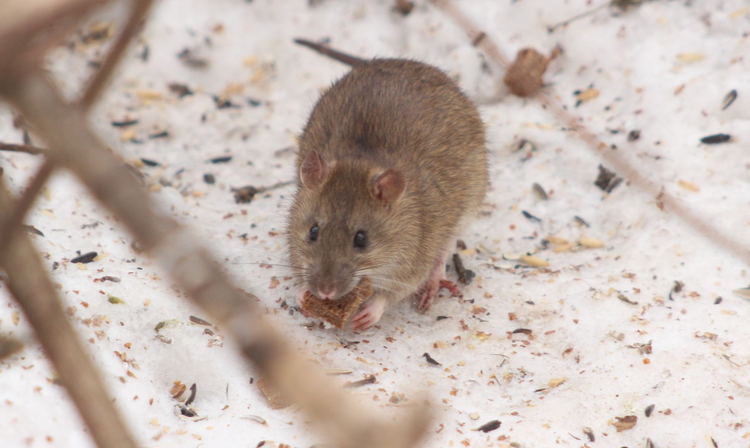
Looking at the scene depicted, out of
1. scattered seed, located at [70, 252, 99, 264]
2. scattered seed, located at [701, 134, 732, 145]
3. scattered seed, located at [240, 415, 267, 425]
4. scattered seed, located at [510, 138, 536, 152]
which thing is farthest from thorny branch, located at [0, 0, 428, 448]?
scattered seed, located at [510, 138, 536, 152]

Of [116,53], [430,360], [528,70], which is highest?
[116,53]

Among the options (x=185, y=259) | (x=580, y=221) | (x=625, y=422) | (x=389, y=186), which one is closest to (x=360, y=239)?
(x=389, y=186)

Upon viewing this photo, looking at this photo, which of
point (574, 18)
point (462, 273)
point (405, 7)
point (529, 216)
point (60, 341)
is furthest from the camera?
point (405, 7)

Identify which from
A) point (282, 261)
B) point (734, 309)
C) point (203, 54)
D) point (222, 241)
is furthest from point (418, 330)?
point (203, 54)

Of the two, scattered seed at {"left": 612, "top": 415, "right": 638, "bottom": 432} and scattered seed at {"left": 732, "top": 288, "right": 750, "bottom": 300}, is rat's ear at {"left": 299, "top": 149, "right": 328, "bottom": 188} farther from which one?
scattered seed at {"left": 732, "top": 288, "right": 750, "bottom": 300}

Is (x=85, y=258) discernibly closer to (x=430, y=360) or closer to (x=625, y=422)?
(x=430, y=360)

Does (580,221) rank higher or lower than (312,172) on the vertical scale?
lower
